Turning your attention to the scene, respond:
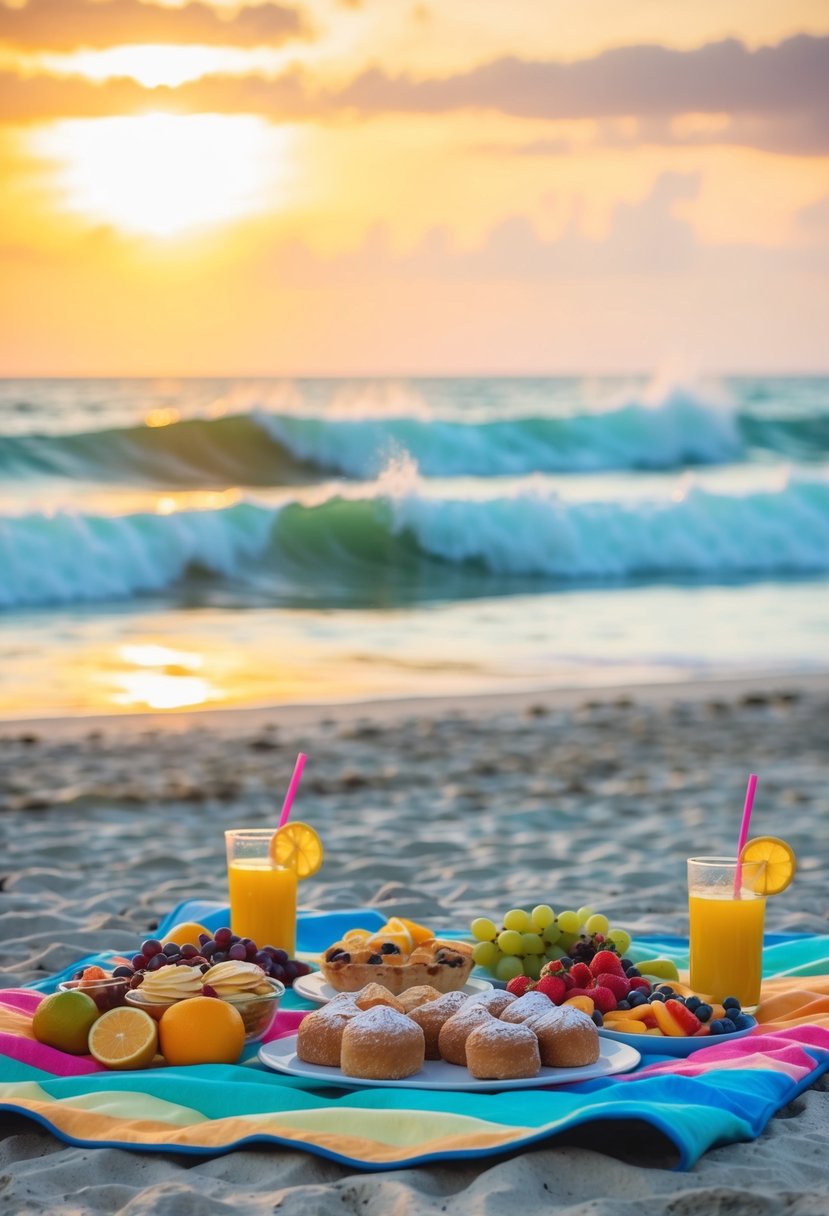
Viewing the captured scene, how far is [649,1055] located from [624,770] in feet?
14.6

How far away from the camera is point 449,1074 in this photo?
3350 millimetres

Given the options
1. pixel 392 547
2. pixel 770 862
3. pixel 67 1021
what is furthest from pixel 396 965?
pixel 392 547

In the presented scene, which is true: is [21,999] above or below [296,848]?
below

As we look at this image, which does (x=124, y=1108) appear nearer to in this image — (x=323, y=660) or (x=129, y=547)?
(x=323, y=660)

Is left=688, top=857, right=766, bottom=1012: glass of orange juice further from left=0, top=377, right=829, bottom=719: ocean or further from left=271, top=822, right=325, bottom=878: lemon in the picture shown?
left=0, top=377, right=829, bottom=719: ocean

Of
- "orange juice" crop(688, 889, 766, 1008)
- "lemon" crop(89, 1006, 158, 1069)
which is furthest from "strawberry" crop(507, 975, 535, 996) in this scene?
"lemon" crop(89, 1006, 158, 1069)

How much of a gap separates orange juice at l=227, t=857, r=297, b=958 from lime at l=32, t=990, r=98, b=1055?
68 centimetres

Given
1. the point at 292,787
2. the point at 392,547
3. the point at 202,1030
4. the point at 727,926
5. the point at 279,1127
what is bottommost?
the point at 279,1127

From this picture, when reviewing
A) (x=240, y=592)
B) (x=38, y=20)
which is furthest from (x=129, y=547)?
(x=38, y=20)

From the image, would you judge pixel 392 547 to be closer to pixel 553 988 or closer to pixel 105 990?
pixel 553 988

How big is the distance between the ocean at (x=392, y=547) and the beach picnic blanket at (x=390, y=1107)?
6007 millimetres

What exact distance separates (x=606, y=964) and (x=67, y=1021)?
1.19 metres

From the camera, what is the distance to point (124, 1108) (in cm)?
325

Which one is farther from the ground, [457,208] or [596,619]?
[457,208]
